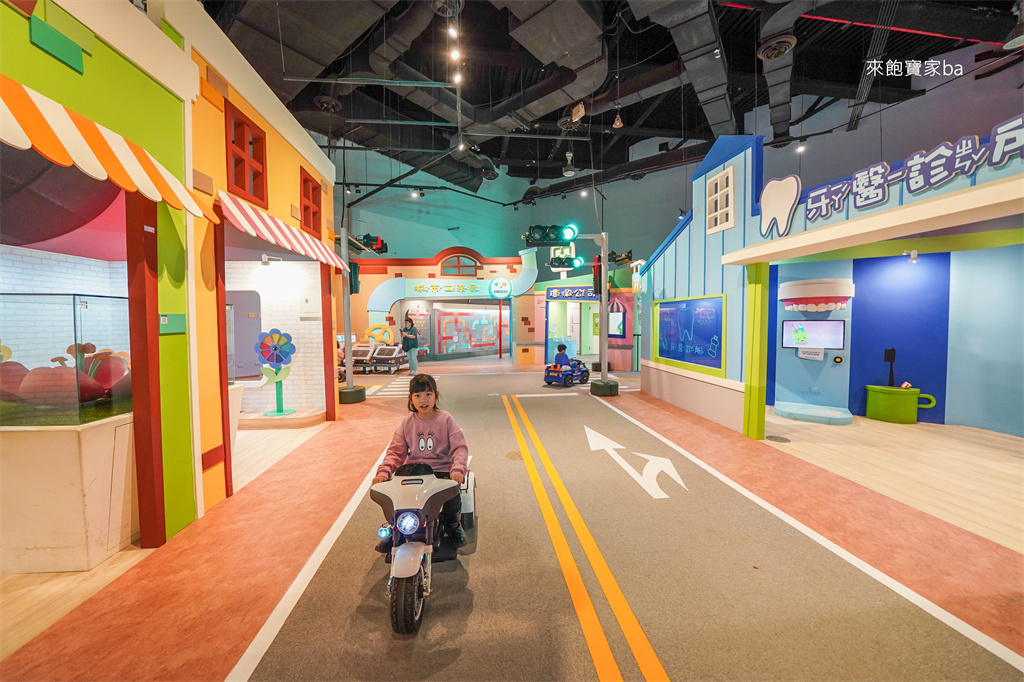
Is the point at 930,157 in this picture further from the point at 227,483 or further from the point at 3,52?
the point at 227,483

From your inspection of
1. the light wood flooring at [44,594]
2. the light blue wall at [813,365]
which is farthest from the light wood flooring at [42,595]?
the light blue wall at [813,365]

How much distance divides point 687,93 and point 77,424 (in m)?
15.5

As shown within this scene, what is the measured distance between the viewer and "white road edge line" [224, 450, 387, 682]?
2086mm

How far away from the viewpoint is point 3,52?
233 cm

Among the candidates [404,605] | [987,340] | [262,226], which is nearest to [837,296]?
[987,340]

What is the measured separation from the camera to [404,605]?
88.5 inches

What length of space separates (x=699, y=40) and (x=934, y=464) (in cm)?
799

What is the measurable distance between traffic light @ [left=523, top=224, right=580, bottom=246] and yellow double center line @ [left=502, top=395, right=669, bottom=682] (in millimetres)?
7611

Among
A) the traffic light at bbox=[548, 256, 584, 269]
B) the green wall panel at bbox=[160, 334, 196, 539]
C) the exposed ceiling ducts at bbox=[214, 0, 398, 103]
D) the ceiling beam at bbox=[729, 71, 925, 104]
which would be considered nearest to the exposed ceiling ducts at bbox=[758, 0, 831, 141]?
the ceiling beam at bbox=[729, 71, 925, 104]

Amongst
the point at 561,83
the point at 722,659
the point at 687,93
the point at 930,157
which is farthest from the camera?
the point at 687,93

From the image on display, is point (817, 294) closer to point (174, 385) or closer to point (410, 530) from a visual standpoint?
point (410, 530)

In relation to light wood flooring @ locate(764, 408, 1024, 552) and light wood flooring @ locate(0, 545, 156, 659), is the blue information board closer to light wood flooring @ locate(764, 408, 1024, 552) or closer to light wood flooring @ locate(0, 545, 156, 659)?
light wood flooring @ locate(764, 408, 1024, 552)

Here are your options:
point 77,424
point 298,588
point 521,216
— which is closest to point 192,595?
point 298,588

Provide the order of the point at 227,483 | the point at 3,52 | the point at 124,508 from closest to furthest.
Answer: the point at 3,52 < the point at 124,508 < the point at 227,483
